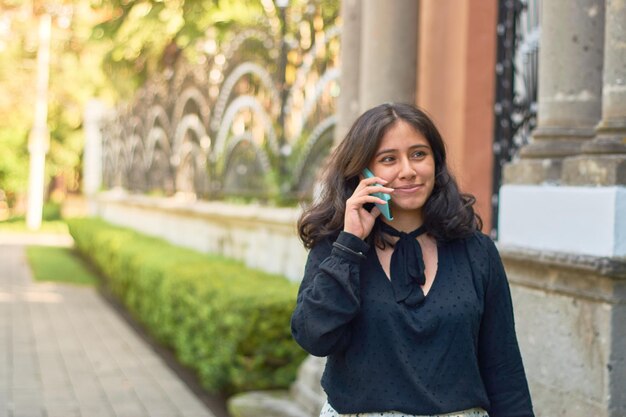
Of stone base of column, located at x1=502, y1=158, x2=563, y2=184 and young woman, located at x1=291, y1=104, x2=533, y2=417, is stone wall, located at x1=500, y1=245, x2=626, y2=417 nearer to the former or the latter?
stone base of column, located at x1=502, y1=158, x2=563, y2=184

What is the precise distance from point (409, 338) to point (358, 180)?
52cm

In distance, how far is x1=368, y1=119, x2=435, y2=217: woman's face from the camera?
260cm

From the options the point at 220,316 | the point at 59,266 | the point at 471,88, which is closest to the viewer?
the point at 471,88

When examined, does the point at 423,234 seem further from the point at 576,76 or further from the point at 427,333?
the point at 576,76

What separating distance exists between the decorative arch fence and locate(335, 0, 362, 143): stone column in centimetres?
73

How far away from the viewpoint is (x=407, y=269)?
257 centimetres

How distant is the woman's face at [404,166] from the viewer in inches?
102

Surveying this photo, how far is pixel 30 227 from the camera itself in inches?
1342

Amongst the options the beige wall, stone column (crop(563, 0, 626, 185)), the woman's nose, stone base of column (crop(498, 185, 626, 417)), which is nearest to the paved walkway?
the beige wall

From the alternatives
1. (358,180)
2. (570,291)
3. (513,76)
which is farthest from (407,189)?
(513,76)

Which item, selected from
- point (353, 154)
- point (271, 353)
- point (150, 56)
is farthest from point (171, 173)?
point (353, 154)

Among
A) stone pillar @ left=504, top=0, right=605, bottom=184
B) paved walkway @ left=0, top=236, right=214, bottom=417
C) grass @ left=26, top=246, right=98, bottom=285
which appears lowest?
grass @ left=26, top=246, right=98, bottom=285

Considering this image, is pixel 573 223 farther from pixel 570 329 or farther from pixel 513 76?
pixel 513 76

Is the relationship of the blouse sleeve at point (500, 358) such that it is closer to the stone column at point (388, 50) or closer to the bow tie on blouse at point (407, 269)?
the bow tie on blouse at point (407, 269)
